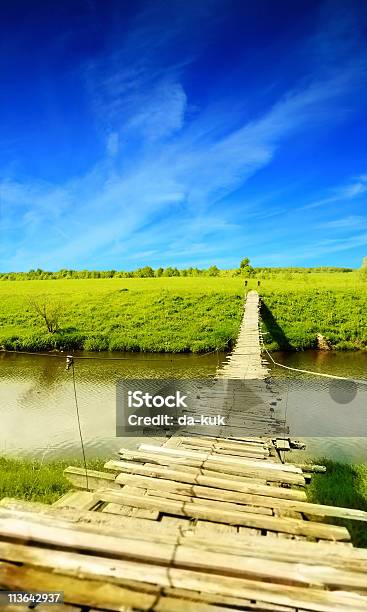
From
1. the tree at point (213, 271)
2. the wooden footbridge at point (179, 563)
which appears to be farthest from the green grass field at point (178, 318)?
the tree at point (213, 271)

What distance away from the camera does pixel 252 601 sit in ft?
9.54

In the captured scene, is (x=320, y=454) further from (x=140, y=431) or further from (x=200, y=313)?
(x=200, y=313)

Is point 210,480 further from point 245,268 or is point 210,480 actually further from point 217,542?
point 245,268

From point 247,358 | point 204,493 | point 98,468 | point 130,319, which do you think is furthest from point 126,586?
point 130,319

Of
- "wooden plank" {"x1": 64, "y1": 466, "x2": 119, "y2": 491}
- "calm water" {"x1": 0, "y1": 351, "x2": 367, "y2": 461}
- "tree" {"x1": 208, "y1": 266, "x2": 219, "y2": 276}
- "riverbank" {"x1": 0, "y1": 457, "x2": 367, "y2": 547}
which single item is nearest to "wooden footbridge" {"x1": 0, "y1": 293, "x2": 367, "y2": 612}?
"wooden plank" {"x1": 64, "y1": 466, "x2": 119, "y2": 491}

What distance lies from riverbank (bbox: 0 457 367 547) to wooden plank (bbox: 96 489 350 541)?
4.22 m

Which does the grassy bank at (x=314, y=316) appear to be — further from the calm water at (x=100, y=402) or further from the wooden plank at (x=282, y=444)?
the wooden plank at (x=282, y=444)

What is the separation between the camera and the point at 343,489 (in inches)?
378

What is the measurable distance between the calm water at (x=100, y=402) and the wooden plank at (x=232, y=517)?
5.38 meters

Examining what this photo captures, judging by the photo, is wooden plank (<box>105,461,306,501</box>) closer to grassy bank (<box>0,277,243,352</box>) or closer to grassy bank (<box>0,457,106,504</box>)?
grassy bank (<box>0,457,106,504</box>)

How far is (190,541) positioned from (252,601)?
596mm

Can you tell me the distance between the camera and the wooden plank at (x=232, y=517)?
4.14 m

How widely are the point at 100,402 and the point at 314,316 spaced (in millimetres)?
25559

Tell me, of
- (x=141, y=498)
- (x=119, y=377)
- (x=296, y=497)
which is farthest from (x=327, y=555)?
(x=119, y=377)
